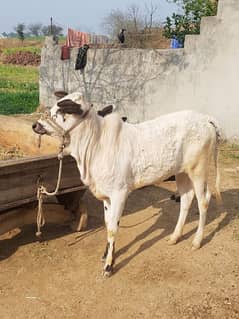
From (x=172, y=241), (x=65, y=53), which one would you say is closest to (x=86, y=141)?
(x=172, y=241)

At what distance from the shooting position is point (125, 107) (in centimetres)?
1081

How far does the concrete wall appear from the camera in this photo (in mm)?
8906

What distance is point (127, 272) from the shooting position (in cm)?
412

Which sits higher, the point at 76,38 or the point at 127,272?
the point at 76,38

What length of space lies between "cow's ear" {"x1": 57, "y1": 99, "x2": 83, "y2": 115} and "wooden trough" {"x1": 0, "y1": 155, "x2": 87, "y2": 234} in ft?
2.30

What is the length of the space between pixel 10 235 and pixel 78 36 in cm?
981

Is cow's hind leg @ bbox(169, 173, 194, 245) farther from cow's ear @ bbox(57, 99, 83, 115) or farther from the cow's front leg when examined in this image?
cow's ear @ bbox(57, 99, 83, 115)

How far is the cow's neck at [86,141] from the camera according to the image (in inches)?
150

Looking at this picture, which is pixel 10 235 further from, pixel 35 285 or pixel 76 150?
pixel 76 150

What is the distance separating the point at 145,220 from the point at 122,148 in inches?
64.2

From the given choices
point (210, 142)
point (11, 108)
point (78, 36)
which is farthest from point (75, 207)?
point (11, 108)

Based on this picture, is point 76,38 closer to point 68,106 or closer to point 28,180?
point 28,180

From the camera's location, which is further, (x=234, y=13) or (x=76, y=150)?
(x=234, y=13)

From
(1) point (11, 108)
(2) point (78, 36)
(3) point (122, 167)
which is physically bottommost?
(1) point (11, 108)
